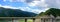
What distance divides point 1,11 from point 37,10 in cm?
59

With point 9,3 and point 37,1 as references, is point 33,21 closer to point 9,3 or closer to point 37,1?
point 37,1

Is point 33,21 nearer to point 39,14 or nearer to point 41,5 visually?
point 39,14

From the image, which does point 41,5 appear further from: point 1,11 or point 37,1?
point 1,11

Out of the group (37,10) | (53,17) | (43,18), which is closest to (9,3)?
(37,10)

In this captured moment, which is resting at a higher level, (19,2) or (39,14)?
(19,2)

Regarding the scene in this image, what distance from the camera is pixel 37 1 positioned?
2.04 meters

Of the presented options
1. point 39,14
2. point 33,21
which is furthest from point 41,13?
point 33,21

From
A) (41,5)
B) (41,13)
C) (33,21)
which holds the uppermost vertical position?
(41,5)

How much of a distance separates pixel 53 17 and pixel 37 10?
0.94 ft

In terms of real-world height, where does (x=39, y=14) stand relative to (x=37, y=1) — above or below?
below

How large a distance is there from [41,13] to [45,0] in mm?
227

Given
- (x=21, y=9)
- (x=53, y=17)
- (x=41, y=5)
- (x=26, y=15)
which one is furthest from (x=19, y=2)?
(x=53, y=17)

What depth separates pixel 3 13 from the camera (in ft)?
6.57

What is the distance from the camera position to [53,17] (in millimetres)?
2023
